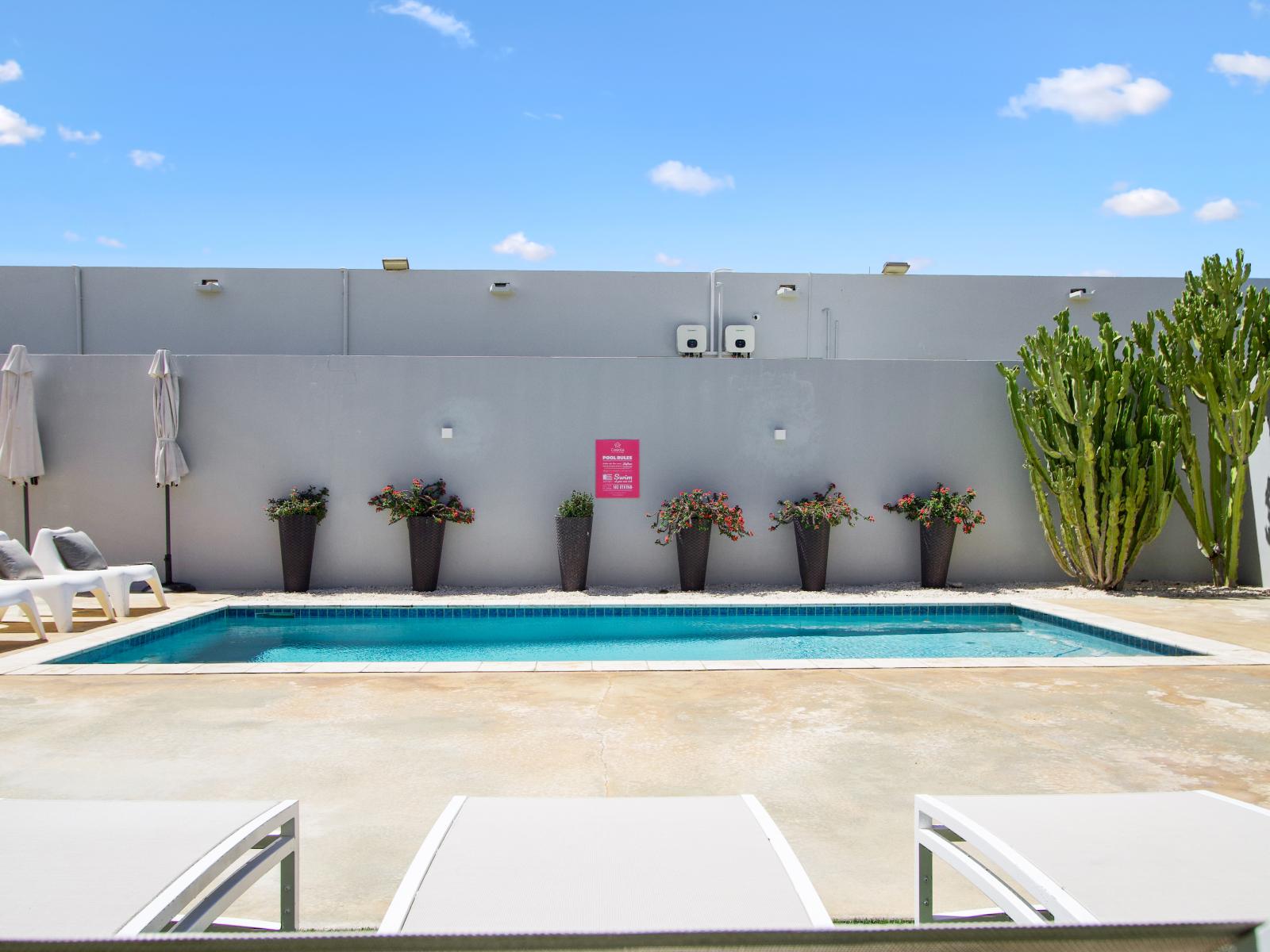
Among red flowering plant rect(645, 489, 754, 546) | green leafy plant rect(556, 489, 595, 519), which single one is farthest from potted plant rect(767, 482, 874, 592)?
green leafy plant rect(556, 489, 595, 519)

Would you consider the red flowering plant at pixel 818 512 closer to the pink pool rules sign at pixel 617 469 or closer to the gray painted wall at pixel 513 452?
the gray painted wall at pixel 513 452

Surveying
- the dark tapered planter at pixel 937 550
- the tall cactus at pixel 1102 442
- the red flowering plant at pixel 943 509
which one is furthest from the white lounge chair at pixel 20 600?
the tall cactus at pixel 1102 442

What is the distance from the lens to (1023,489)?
11602mm

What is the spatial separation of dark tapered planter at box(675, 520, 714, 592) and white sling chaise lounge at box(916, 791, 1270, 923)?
7.94 metres

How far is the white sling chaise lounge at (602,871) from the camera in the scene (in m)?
1.88

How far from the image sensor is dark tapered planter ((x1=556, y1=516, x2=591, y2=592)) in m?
10.7

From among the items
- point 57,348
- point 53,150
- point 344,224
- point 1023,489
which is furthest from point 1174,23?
point 53,150

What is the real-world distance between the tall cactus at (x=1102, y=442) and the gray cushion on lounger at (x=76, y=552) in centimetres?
1071

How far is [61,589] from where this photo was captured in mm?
7938

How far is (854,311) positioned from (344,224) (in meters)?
10.4

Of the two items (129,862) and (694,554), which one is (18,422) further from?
(129,862)

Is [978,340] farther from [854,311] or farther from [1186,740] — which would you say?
[1186,740]

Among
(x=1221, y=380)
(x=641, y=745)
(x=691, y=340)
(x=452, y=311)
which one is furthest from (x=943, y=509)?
(x=452, y=311)

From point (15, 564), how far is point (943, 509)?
387 inches
